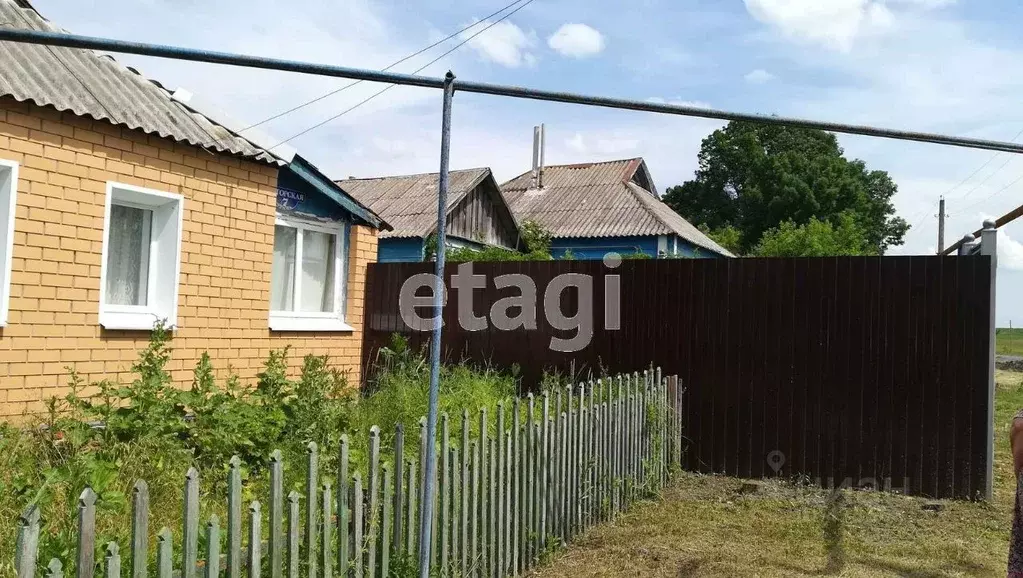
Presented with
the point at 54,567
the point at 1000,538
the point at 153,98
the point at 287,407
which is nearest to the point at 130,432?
the point at 287,407

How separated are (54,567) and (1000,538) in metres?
5.74

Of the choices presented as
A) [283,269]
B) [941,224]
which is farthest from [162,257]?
[941,224]

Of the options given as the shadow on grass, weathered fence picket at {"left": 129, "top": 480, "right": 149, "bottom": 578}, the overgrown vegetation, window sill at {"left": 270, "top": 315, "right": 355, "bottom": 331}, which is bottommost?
the shadow on grass

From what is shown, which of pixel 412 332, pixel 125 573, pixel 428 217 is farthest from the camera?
pixel 428 217

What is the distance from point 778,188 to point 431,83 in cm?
4137

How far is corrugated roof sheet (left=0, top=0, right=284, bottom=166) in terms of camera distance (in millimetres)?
5477

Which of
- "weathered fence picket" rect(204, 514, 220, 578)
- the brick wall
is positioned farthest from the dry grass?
the brick wall

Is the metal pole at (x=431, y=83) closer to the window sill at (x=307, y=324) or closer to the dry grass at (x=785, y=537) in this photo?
the dry grass at (x=785, y=537)

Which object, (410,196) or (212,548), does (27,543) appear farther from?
(410,196)

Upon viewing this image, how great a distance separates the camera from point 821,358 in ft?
21.6

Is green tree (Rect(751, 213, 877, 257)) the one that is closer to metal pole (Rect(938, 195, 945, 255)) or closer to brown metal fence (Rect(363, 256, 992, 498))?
metal pole (Rect(938, 195, 945, 255))

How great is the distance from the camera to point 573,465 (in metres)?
5.08

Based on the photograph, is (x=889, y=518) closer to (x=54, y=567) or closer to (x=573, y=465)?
(x=573, y=465)

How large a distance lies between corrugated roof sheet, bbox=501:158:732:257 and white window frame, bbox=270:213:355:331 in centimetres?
1348
